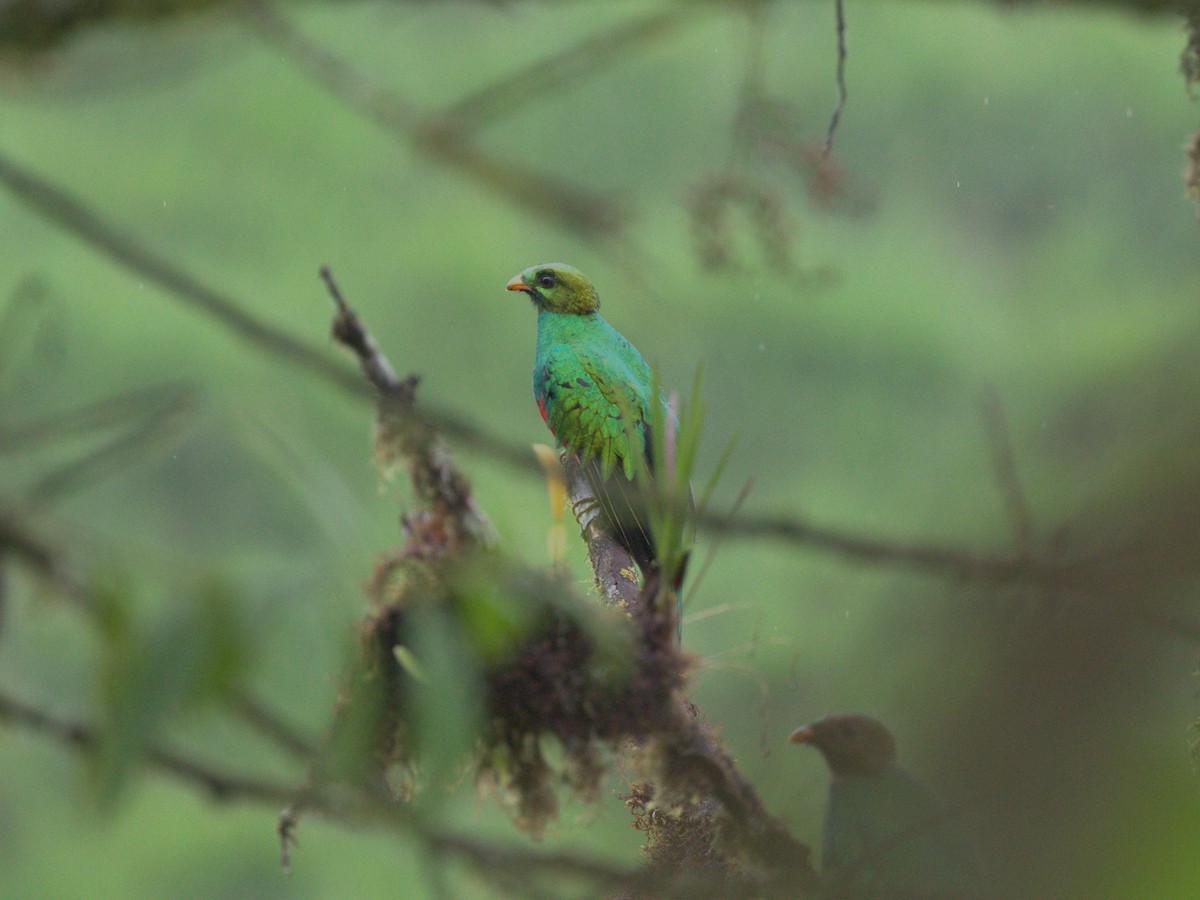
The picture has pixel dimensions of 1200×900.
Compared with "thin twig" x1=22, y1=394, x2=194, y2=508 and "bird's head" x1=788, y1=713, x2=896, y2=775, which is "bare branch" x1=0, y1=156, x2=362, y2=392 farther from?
"bird's head" x1=788, y1=713, x2=896, y2=775

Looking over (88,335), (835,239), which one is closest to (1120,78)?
(835,239)

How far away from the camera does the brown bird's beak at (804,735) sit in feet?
4.67

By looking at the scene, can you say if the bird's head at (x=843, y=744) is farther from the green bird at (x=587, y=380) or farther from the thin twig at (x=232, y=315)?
the thin twig at (x=232, y=315)

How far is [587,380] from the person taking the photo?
90.4 inches

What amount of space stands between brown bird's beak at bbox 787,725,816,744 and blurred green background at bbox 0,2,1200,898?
0.18 feet

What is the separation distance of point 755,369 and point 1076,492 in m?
12.9

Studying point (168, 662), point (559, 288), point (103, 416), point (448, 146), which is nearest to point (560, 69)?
point (448, 146)

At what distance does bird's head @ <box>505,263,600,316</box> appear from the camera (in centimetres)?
247

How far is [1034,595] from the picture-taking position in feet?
1.73

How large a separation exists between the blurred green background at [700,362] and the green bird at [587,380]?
0.61 feet

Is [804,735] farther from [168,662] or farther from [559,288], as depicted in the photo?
[559,288]

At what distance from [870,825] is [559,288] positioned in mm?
1392

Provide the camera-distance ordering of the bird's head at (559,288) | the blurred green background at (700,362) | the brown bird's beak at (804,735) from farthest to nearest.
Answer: the bird's head at (559,288)
the brown bird's beak at (804,735)
the blurred green background at (700,362)

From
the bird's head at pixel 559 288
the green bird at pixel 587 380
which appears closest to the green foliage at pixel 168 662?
the green bird at pixel 587 380
